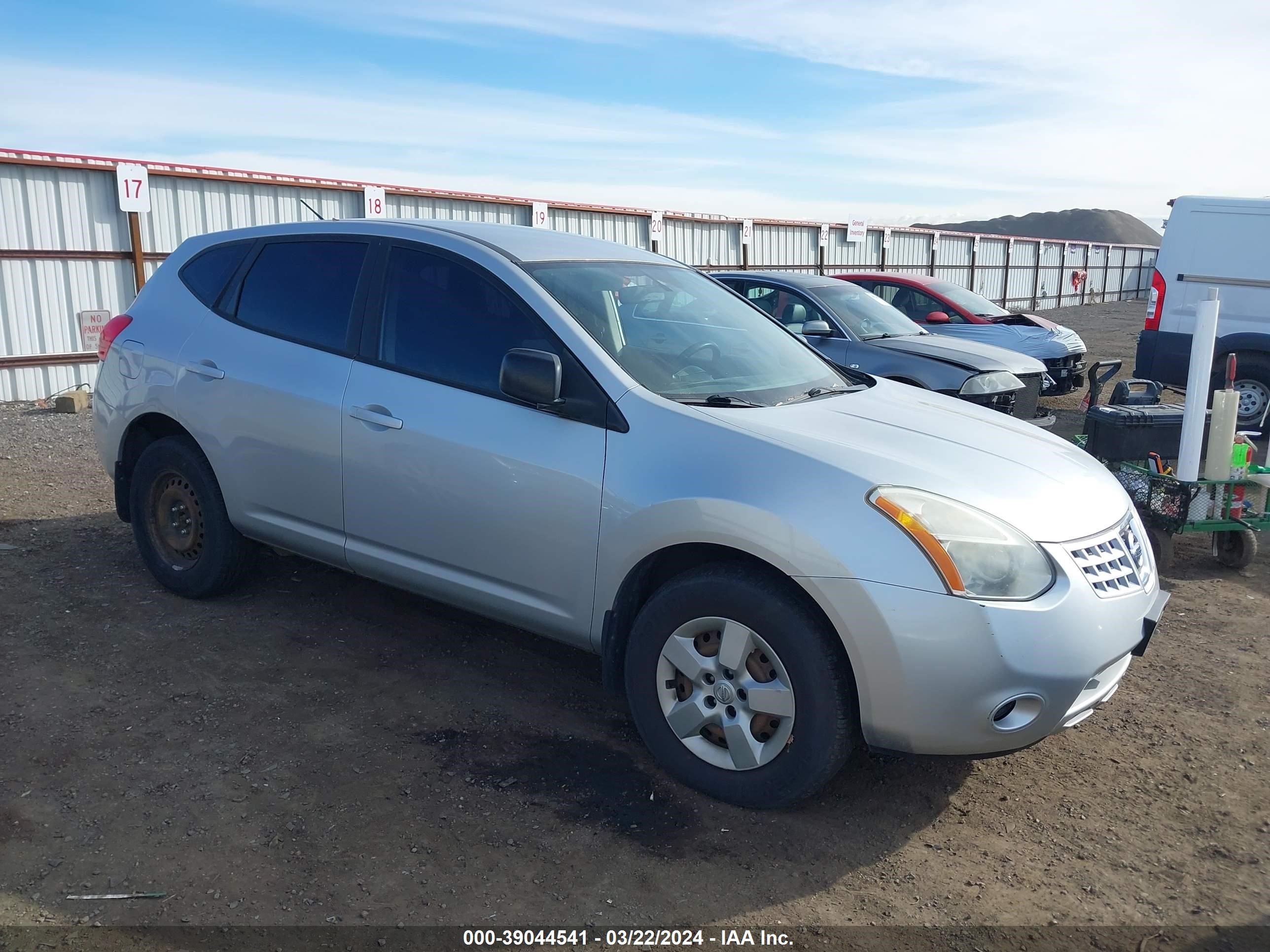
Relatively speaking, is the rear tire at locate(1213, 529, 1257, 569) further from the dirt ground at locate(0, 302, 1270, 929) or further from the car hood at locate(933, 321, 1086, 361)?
the car hood at locate(933, 321, 1086, 361)

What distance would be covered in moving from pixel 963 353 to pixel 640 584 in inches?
245

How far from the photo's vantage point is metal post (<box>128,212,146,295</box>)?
12570mm

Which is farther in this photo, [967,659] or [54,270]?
[54,270]

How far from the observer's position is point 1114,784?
11.6ft

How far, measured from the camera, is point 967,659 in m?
2.86

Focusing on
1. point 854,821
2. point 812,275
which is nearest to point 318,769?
point 854,821

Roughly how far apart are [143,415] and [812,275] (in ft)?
22.5

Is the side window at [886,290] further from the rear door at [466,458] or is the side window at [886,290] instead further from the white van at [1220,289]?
the rear door at [466,458]

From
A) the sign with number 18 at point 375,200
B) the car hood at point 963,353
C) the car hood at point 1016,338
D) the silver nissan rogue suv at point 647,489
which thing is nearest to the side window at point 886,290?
the car hood at point 1016,338

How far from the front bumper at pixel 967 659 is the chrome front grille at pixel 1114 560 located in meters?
0.05

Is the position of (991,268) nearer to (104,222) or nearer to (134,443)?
(104,222)

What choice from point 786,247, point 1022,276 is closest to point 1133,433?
point 786,247

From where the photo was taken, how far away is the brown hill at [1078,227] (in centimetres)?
9194

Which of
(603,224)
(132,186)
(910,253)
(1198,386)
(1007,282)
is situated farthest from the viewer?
(1007,282)
